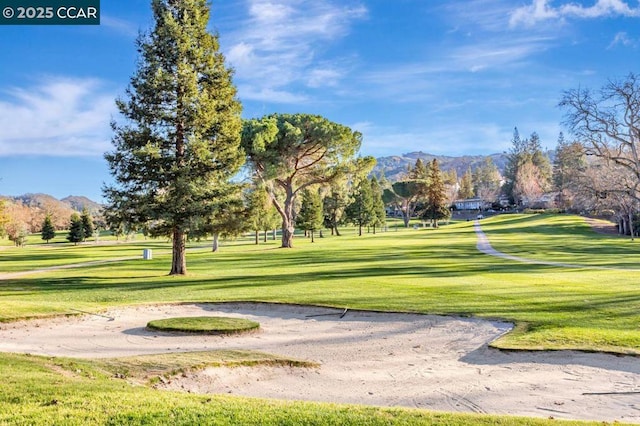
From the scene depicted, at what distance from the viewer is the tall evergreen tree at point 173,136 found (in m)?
23.8

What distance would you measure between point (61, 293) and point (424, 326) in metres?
14.6

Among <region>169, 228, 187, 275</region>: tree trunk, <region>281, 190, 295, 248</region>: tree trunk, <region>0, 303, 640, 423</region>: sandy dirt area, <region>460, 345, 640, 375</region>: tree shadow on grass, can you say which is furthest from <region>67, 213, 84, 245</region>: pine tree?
<region>460, 345, 640, 375</region>: tree shadow on grass

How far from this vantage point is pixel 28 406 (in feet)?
18.4

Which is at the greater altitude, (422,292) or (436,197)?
(436,197)

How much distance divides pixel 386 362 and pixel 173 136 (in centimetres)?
1813

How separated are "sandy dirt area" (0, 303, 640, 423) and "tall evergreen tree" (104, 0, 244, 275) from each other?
32.7 feet

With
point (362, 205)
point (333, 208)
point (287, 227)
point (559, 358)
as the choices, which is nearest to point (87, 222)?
point (333, 208)

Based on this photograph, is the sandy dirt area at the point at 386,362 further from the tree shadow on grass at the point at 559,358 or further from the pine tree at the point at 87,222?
the pine tree at the point at 87,222

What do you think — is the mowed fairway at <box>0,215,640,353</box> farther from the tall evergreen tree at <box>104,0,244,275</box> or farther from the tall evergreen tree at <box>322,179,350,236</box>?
the tall evergreen tree at <box>322,179,350,236</box>

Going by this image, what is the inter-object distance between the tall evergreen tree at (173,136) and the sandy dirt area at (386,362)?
997 centimetres

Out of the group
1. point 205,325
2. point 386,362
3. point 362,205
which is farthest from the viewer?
point 362,205

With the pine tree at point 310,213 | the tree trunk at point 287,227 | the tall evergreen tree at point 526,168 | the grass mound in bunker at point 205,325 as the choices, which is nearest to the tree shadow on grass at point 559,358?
the grass mound in bunker at point 205,325

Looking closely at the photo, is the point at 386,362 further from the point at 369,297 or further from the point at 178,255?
the point at 178,255

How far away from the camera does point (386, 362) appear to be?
10.1 m
